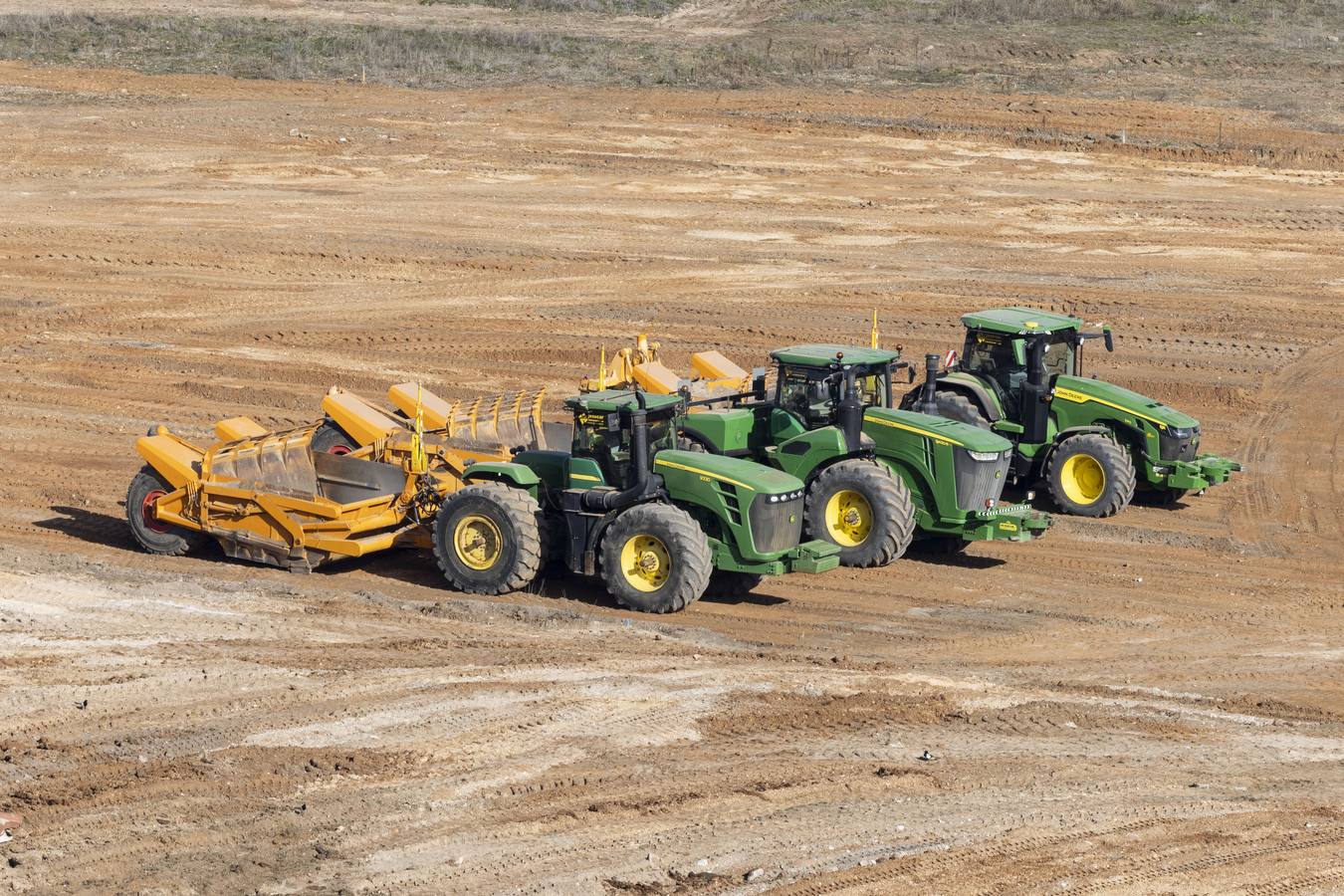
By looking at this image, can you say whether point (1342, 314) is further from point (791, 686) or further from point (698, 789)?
point (698, 789)

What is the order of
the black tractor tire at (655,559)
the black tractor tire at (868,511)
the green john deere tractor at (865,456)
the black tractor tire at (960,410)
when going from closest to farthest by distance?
the black tractor tire at (655,559)
the black tractor tire at (868,511)
the green john deere tractor at (865,456)
the black tractor tire at (960,410)

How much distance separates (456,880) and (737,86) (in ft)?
93.8

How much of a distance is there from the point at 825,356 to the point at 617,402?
2.42 metres

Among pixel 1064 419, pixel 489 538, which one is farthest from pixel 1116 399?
pixel 489 538

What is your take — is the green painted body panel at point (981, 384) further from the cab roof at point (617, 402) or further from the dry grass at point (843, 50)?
the dry grass at point (843, 50)

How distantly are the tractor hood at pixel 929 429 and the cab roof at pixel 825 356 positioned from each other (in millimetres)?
449

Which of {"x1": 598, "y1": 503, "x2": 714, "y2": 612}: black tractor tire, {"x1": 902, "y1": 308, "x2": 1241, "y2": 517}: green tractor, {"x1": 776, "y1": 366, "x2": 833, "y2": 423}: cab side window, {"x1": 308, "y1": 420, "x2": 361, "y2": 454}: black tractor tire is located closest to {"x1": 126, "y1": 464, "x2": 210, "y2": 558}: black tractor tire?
{"x1": 308, "y1": 420, "x2": 361, "y2": 454}: black tractor tire

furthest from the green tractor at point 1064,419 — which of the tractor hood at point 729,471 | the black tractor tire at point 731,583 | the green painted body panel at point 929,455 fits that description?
the tractor hood at point 729,471

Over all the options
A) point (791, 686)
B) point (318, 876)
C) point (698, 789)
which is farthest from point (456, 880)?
point (791, 686)

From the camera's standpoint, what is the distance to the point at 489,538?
15625 mm

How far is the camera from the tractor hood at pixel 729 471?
49.5 feet

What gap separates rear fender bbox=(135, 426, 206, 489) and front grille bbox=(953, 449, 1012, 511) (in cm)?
649

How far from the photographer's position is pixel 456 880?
33.3 ft

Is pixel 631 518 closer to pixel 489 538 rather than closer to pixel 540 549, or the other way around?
pixel 540 549
